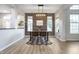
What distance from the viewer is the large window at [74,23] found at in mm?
9830

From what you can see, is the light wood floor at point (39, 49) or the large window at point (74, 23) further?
the large window at point (74, 23)

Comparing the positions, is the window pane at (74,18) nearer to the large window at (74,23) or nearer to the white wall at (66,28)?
the large window at (74,23)

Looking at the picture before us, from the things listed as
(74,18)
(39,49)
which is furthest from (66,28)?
(39,49)

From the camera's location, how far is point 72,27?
9859mm

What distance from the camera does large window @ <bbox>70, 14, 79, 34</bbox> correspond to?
32.2 feet

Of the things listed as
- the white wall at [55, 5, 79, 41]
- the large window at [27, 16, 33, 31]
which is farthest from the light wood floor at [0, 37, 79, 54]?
the large window at [27, 16, 33, 31]

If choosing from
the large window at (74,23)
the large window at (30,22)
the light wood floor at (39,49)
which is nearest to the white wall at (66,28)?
the large window at (74,23)

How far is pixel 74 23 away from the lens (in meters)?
9.98

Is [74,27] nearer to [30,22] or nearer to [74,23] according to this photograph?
[74,23]

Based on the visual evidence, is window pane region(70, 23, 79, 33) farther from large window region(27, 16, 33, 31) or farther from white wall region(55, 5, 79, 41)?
large window region(27, 16, 33, 31)

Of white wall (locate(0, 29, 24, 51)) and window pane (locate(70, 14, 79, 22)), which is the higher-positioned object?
window pane (locate(70, 14, 79, 22))

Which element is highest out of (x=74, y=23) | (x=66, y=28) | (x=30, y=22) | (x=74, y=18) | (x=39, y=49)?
(x=74, y=18)

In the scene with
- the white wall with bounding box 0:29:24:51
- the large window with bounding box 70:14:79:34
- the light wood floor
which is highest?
the large window with bounding box 70:14:79:34
